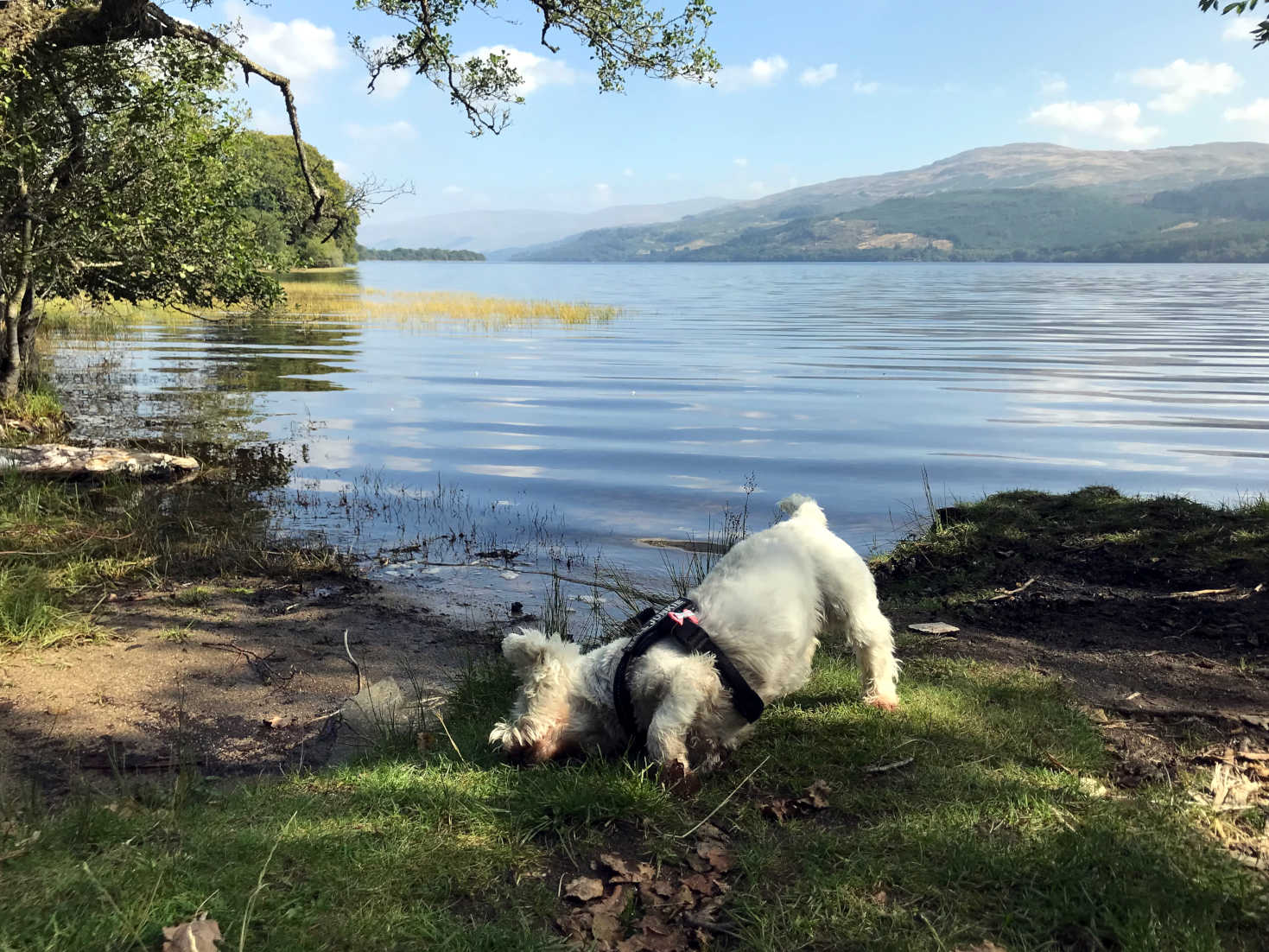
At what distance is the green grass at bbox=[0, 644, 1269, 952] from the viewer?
10.5 feet

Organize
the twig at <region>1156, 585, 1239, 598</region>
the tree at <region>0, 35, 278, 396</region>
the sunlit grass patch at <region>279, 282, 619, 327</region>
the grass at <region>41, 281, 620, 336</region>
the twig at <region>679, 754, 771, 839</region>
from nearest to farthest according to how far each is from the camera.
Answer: the twig at <region>679, 754, 771, 839</region>
the twig at <region>1156, 585, 1239, 598</region>
the tree at <region>0, 35, 278, 396</region>
the grass at <region>41, 281, 620, 336</region>
the sunlit grass patch at <region>279, 282, 619, 327</region>

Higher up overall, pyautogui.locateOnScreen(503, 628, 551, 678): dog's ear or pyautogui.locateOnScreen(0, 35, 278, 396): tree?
pyautogui.locateOnScreen(0, 35, 278, 396): tree

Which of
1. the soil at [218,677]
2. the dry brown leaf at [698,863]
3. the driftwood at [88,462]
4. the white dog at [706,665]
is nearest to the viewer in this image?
the dry brown leaf at [698,863]

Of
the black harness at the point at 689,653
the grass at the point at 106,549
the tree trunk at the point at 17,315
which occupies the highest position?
the tree trunk at the point at 17,315

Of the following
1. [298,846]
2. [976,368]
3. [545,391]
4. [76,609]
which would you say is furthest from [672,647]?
[976,368]

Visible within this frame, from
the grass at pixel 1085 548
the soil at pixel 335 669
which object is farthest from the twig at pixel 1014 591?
the grass at pixel 1085 548

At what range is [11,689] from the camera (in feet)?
19.8

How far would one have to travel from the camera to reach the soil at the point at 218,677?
548 cm

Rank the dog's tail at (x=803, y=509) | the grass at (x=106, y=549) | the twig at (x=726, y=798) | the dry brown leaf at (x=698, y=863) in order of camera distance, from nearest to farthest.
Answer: the dry brown leaf at (x=698, y=863), the twig at (x=726, y=798), the dog's tail at (x=803, y=509), the grass at (x=106, y=549)

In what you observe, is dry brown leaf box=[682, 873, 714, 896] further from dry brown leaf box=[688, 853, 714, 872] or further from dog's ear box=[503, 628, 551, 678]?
dog's ear box=[503, 628, 551, 678]

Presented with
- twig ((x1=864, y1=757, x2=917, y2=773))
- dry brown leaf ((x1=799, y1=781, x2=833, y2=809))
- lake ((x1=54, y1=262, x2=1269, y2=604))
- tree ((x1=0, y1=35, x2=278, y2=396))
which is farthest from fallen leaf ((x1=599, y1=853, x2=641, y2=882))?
tree ((x1=0, y1=35, x2=278, y2=396))

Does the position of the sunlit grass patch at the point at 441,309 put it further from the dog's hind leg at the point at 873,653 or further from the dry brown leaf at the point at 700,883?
the dry brown leaf at the point at 700,883

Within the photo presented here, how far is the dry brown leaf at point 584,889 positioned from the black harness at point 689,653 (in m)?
1.10

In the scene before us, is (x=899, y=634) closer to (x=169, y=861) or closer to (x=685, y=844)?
(x=685, y=844)
